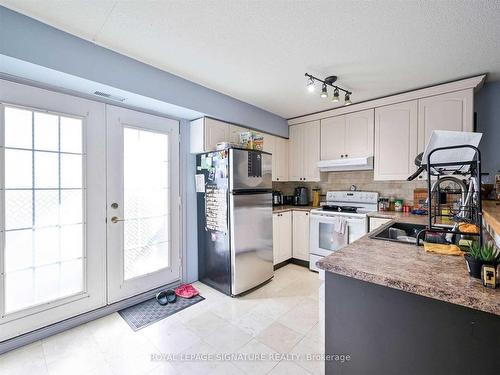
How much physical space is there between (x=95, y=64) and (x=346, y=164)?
2.96 metres

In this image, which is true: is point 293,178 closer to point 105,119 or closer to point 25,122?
point 105,119

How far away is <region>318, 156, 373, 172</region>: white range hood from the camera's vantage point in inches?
119

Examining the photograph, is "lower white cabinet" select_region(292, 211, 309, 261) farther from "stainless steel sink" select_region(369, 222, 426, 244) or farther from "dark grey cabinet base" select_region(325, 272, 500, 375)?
"dark grey cabinet base" select_region(325, 272, 500, 375)

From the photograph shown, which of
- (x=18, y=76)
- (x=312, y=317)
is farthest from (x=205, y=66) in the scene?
(x=312, y=317)

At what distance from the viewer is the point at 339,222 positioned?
9.61 feet

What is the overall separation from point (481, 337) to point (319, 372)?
1.11 m

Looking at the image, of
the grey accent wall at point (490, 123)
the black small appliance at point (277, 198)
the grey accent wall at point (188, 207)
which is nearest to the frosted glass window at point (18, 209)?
the grey accent wall at point (188, 207)

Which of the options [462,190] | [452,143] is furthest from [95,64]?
[462,190]

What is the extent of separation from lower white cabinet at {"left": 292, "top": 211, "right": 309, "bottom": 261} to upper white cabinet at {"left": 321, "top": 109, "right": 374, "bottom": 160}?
973mm

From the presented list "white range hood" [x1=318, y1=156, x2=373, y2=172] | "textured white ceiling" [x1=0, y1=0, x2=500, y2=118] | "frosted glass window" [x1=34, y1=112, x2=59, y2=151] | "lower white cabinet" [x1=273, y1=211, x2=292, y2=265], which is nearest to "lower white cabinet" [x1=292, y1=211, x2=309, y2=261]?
"lower white cabinet" [x1=273, y1=211, x2=292, y2=265]

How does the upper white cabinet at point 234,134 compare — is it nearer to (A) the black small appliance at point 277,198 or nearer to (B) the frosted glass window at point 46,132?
(A) the black small appliance at point 277,198

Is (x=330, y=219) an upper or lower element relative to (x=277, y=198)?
lower

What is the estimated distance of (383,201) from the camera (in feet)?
10.3

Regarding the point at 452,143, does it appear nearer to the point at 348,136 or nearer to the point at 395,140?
the point at 395,140
